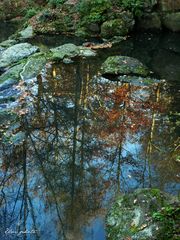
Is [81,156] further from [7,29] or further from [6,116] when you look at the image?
[7,29]

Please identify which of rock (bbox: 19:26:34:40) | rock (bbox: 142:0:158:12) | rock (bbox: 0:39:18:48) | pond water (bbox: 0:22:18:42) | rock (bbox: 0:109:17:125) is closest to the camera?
rock (bbox: 0:109:17:125)

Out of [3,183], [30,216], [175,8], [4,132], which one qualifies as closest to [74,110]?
[4,132]

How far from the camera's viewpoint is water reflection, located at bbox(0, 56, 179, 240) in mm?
6578

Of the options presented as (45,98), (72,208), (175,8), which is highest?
(175,8)

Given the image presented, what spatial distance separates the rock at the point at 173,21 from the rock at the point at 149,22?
42 centimetres

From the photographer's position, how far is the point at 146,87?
462 inches

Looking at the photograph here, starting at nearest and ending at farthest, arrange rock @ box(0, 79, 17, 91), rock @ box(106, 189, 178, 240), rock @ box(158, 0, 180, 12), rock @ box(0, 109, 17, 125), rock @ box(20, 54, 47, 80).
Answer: rock @ box(106, 189, 178, 240), rock @ box(0, 109, 17, 125), rock @ box(0, 79, 17, 91), rock @ box(20, 54, 47, 80), rock @ box(158, 0, 180, 12)

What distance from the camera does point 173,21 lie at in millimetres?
18359

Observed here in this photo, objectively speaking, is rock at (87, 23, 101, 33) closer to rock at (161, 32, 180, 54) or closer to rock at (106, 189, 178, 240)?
rock at (161, 32, 180, 54)

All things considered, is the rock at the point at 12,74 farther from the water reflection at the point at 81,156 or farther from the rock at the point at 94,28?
the rock at the point at 94,28

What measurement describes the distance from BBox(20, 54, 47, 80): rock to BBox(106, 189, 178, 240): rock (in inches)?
305

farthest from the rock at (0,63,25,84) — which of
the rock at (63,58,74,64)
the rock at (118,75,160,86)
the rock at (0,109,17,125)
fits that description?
the rock at (118,75,160,86)

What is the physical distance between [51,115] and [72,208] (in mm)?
4089

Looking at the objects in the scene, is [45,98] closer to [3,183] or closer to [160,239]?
[3,183]
